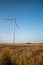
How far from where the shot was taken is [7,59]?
10.4 metres

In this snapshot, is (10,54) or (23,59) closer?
(23,59)

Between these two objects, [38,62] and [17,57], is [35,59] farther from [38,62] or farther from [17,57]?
[17,57]

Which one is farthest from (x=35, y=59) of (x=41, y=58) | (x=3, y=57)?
(x=3, y=57)

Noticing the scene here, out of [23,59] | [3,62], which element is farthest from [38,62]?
[3,62]

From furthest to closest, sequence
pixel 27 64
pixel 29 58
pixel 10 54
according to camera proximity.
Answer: pixel 10 54 → pixel 29 58 → pixel 27 64

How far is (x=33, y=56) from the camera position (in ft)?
34.1

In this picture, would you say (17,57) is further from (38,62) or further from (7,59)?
(38,62)

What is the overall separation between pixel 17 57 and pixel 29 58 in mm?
662

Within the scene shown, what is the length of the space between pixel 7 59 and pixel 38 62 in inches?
69.7

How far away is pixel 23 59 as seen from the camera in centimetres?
993

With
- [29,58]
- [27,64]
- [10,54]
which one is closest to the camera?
[27,64]

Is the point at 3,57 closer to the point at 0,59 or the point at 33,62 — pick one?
the point at 0,59

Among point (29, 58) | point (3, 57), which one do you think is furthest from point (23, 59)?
point (3, 57)

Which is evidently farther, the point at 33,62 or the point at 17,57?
the point at 17,57
